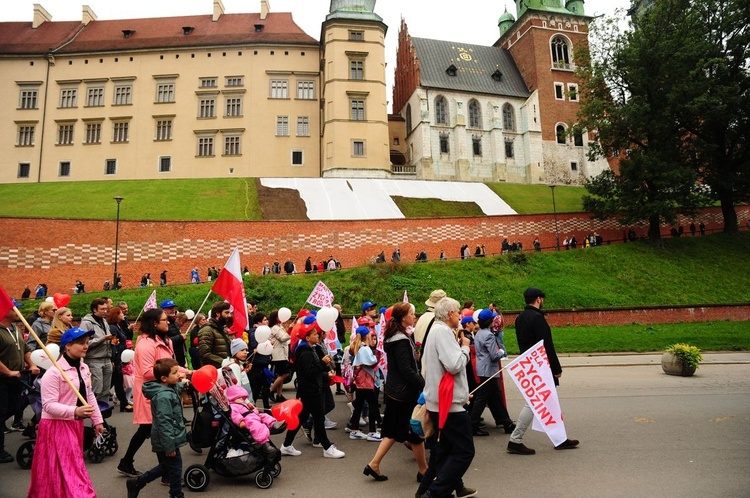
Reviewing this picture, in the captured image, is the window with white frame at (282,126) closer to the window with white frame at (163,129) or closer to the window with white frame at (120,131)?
the window with white frame at (163,129)

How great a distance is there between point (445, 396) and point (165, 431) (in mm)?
2900

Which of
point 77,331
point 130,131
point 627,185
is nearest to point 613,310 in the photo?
point 627,185

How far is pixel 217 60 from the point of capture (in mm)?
55688

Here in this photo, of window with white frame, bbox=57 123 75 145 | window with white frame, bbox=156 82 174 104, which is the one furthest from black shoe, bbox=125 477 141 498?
window with white frame, bbox=57 123 75 145

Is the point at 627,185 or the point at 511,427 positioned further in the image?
the point at 627,185

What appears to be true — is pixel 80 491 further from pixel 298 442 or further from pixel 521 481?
pixel 521 481

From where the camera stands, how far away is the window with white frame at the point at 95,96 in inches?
2172

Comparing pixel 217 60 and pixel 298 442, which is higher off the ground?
pixel 217 60

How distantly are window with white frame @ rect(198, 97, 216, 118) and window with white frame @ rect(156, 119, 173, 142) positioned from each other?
3407 mm

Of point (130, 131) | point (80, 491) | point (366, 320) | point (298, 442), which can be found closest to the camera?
point (80, 491)

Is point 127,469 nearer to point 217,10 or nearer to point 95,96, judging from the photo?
point 95,96

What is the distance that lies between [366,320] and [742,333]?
1669cm

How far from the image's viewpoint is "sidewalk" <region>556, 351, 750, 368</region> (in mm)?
14297

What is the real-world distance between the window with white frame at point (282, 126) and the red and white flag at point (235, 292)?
157 ft
